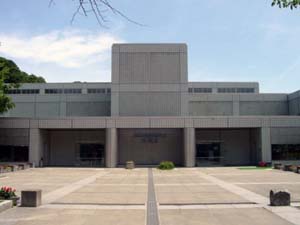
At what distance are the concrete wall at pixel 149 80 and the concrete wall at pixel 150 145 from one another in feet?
8.12

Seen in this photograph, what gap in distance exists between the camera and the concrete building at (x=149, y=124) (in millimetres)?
41031

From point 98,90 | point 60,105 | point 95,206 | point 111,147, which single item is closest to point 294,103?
point 111,147

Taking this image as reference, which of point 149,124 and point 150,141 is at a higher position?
point 149,124

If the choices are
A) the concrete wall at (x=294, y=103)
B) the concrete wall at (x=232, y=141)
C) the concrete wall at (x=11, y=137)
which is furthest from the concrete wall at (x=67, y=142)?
the concrete wall at (x=294, y=103)

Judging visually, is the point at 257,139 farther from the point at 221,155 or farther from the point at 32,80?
the point at 32,80

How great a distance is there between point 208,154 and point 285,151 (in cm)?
934

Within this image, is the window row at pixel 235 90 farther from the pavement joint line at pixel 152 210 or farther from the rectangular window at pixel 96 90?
the pavement joint line at pixel 152 210

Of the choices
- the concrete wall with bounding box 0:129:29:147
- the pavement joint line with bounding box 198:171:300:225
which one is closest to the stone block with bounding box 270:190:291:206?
the pavement joint line with bounding box 198:171:300:225

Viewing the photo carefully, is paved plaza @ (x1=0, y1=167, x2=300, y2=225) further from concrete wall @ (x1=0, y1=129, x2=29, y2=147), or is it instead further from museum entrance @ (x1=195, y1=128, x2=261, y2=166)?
museum entrance @ (x1=195, y1=128, x2=261, y2=166)

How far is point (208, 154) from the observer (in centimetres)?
4522

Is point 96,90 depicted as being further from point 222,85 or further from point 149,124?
point 222,85

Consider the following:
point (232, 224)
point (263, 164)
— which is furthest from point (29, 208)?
point (263, 164)

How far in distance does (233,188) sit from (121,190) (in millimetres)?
6519

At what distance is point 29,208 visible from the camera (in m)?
13.8
